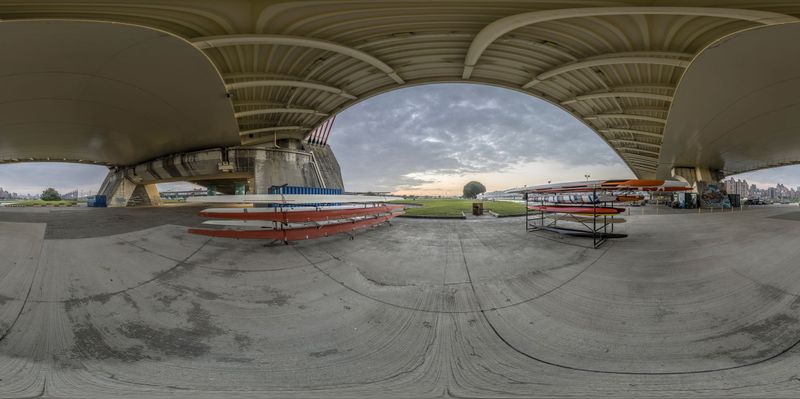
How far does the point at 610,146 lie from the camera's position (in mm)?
23938

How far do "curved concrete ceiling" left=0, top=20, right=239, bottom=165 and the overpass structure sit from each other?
11 cm

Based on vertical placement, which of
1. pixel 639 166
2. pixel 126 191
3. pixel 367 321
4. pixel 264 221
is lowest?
pixel 367 321

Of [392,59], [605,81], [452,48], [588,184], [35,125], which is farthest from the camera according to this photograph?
[605,81]

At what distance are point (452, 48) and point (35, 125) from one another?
43.7 feet

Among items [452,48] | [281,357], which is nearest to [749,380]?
[281,357]

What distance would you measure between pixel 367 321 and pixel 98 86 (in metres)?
9.48

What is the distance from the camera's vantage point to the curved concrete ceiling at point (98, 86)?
15.3 ft

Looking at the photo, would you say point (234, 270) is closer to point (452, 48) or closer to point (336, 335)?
point (336, 335)

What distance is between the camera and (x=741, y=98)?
10781 mm

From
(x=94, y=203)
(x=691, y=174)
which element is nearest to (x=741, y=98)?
(x=691, y=174)

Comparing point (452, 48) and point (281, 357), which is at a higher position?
point (452, 48)

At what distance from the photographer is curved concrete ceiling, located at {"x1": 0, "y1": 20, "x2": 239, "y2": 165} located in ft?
15.3

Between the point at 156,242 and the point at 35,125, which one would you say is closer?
the point at 156,242

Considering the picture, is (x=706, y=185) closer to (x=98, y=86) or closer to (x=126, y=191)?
(x=98, y=86)
